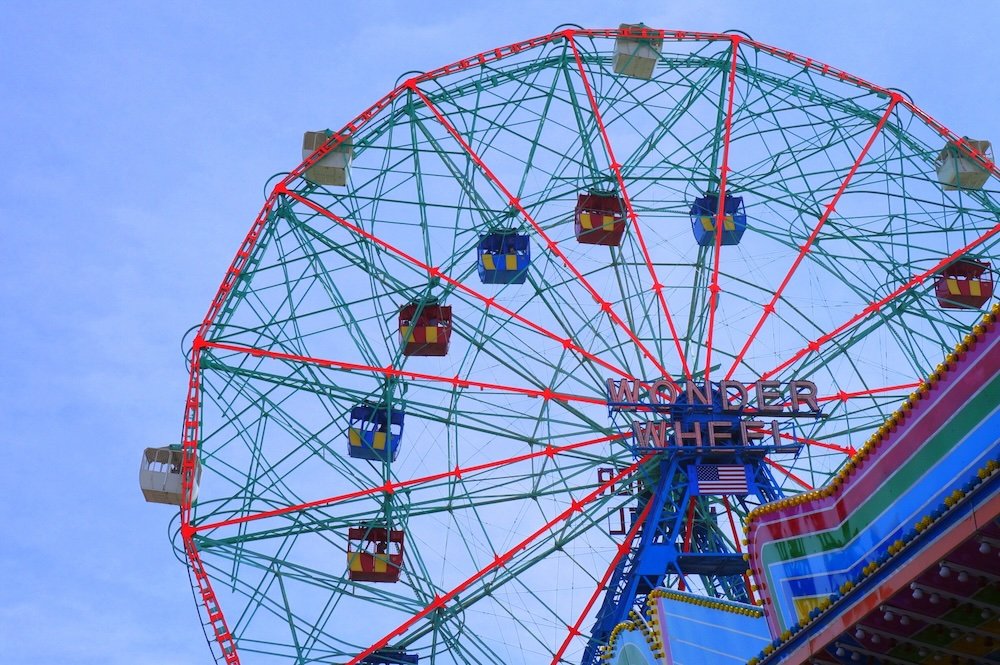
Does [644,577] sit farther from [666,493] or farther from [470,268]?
[470,268]

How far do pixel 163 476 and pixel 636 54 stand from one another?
15.4 metres

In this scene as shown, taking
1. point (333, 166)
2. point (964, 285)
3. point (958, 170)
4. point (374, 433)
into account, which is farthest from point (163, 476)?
point (958, 170)

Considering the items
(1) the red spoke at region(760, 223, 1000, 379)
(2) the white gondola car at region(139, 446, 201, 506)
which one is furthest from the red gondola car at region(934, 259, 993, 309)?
(2) the white gondola car at region(139, 446, 201, 506)

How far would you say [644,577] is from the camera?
95.8 feet

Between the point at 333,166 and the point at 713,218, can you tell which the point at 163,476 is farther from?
the point at 713,218

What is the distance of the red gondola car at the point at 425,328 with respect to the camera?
3170cm

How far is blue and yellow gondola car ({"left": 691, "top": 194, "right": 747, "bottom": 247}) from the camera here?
34.4m

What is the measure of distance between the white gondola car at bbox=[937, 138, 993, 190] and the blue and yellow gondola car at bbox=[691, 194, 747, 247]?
17.4 ft

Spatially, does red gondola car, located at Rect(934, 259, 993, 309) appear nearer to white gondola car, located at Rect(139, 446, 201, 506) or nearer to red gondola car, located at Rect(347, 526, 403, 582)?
red gondola car, located at Rect(347, 526, 403, 582)

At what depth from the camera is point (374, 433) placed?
101ft

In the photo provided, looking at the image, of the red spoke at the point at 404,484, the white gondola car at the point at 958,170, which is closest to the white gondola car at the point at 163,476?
the red spoke at the point at 404,484

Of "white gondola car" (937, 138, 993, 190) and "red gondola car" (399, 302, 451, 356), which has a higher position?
"white gondola car" (937, 138, 993, 190)

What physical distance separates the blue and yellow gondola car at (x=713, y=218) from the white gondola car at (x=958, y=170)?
17.4 feet

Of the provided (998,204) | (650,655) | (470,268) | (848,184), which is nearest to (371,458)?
(470,268)
